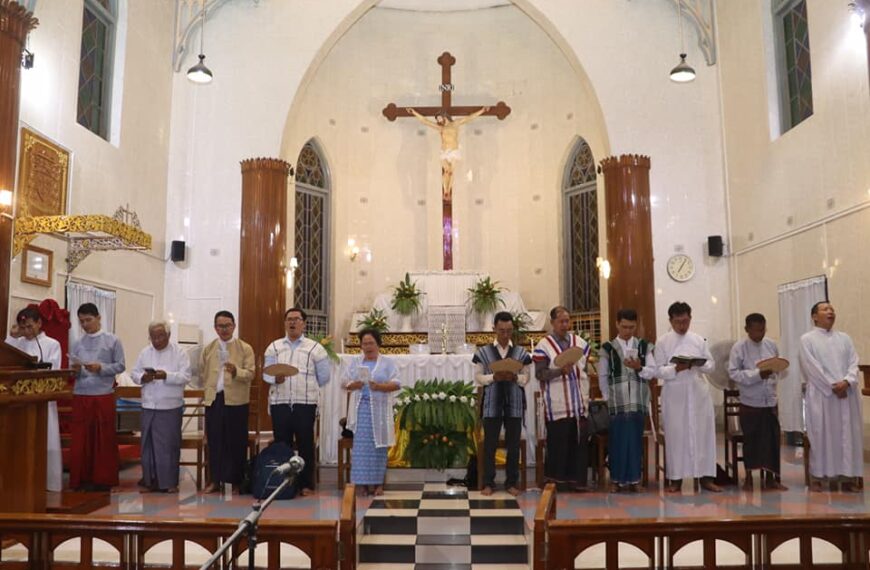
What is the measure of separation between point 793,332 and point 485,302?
442cm

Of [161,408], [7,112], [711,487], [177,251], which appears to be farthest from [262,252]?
[711,487]

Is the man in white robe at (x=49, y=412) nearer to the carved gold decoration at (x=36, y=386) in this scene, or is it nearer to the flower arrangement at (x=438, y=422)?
the carved gold decoration at (x=36, y=386)

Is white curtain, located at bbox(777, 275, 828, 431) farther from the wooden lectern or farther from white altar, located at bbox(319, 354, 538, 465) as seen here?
the wooden lectern

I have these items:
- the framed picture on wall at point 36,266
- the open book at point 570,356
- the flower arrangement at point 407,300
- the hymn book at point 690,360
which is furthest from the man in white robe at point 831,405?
the framed picture on wall at point 36,266

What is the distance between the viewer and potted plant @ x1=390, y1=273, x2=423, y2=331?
12125 millimetres

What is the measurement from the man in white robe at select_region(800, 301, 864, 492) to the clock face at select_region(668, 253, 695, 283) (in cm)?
455

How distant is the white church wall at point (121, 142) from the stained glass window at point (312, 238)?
99.7 inches

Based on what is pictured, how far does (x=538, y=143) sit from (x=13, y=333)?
32.1 feet

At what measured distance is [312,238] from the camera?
45.0 feet

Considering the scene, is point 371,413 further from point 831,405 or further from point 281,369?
point 831,405

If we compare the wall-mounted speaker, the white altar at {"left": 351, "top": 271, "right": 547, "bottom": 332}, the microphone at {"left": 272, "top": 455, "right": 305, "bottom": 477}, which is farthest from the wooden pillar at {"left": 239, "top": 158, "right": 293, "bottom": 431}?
the microphone at {"left": 272, "top": 455, "right": 305, "bottom": 477}

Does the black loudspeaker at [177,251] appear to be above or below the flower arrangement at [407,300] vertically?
above

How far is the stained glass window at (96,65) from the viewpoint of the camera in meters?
9.70

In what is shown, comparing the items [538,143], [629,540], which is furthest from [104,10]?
[629,540]
